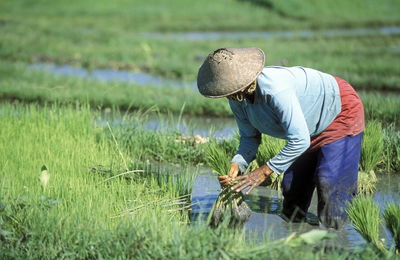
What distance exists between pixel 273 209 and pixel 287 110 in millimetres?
1300

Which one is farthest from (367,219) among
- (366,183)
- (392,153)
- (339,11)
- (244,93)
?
(339,11)

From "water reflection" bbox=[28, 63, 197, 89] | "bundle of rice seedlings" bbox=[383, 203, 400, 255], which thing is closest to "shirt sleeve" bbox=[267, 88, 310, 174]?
"bundle of rice seedlings" bbox=[383, 203, 400, 255]

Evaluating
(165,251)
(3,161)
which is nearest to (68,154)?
(3,161)

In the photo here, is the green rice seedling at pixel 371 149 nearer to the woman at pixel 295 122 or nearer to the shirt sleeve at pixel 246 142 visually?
the woman at pixel 295 122

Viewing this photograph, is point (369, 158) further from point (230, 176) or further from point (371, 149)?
point (230, 176)

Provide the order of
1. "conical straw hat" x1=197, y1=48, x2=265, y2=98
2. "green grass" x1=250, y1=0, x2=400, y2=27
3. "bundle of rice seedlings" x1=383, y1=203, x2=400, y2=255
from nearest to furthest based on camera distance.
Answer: "conical straw hat" x1=197, y1=48, x2=265, y2=98 < "bundle of rice seedlings" x1=383, y1=203, x2=400, y2=255 < "green grass" x1=250, y1=0, x2=400, y2=27

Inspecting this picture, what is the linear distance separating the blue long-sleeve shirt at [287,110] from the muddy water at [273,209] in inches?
15.0

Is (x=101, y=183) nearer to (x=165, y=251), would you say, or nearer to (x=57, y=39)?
(x=165, y=251)

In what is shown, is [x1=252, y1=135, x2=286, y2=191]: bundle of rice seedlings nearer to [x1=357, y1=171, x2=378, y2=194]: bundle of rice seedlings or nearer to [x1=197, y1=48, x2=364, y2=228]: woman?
[x1=357, y1=171, x2=378, y2=194]: bundle of rice seedlings

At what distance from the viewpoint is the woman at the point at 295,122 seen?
3.39 metres

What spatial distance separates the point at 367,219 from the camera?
3.58 meters

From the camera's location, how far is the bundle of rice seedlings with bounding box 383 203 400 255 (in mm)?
3504

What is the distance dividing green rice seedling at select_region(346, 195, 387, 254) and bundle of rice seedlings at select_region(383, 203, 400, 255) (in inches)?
2.2

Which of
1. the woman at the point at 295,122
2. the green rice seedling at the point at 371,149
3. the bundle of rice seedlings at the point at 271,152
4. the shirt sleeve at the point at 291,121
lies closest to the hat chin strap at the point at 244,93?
the woman at the point at 295,122
